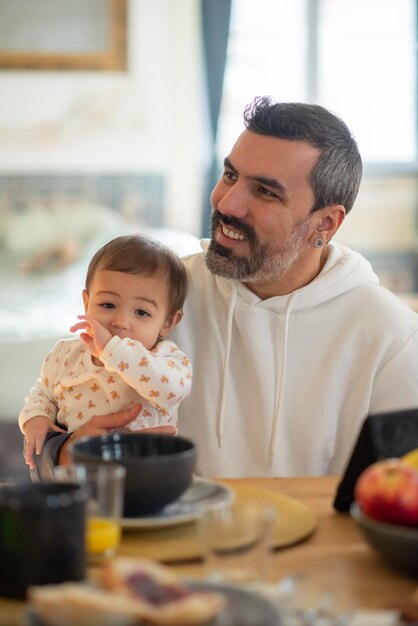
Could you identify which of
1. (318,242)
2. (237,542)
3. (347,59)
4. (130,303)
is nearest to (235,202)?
(318,242)

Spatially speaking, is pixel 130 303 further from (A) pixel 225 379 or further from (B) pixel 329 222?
(B) pixel 329 222

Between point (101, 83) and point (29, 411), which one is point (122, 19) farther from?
point (29, 411)

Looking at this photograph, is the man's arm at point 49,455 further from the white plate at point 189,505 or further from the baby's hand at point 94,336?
the white plate at point 189,505

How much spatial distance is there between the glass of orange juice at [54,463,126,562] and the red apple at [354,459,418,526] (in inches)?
11.6

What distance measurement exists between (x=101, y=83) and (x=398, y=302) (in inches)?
165

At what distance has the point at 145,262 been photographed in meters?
2.12

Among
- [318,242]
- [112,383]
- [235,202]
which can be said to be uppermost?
[235,202]

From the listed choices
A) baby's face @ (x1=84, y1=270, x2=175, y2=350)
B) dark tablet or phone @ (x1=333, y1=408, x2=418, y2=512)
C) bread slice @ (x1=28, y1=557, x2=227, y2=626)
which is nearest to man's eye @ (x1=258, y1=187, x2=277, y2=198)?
baby's face @ (x1=84, y1=270, x2=175, y2=350)

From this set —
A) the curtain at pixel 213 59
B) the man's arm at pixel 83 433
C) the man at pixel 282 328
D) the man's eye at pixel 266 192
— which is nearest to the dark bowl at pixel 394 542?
the man's arm at pixel 83 433

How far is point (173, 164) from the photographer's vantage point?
626 cm

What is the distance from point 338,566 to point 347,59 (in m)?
5.48

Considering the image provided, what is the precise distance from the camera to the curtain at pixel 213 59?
612 cm

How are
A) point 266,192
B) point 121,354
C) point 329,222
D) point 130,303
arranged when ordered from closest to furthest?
point 121,354 → point 130,303 → point 266,192 → point 329,222

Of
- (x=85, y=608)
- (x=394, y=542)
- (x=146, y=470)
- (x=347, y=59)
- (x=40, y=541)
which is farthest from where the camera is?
(x=347, y=59)
